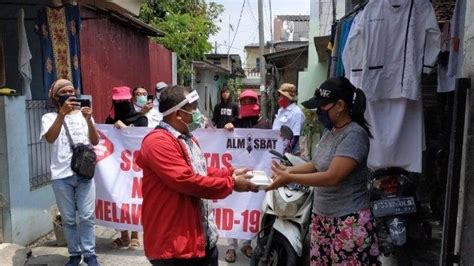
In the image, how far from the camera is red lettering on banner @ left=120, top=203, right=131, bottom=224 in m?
5.16

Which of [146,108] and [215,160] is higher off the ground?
[146,108]

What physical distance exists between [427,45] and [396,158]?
2.93 ft

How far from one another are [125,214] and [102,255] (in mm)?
491

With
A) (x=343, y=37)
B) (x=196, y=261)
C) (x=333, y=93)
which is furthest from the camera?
(x=343, y=37)

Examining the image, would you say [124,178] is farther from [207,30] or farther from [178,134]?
[207,30]

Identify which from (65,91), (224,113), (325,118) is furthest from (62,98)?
(224,113)

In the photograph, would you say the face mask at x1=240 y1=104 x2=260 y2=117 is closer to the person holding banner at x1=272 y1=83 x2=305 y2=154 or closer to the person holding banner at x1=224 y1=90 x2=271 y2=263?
the person holding banner at x1=224 y1=90 x2=271 y2=263

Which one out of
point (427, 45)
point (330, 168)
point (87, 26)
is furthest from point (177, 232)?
point (87, 26)

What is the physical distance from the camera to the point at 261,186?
299 centimetres

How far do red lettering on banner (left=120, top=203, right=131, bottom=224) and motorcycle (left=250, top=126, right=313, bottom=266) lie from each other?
1.61m

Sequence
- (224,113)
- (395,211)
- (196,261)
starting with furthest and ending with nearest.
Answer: (224,113)
(395,211)
(196,261)

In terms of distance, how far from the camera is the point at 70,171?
426 centimetres

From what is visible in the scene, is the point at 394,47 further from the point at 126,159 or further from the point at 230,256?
the point at 126,159

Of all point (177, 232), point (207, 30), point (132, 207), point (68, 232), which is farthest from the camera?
point (207, 30)
